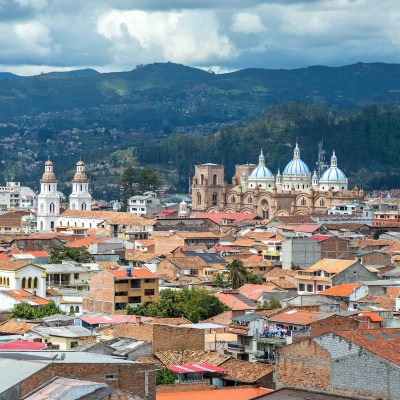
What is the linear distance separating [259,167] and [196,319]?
101 meters

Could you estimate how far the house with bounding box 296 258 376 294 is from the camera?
6748 cm

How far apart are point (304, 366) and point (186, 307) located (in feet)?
66.4

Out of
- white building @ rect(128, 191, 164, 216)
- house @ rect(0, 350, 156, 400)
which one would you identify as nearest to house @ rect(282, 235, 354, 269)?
house @ rect(0, 350, 156, 400)

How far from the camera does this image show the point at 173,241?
9450cm

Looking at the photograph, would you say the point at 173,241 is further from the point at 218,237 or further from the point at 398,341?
the point at 398,341

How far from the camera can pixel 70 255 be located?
80.6 meters

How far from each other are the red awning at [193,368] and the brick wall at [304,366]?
2899mm

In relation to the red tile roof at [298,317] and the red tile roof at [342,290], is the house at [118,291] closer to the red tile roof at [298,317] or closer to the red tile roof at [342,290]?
the red tile roof at [342,290]

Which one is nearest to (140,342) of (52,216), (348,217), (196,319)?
(196,319)

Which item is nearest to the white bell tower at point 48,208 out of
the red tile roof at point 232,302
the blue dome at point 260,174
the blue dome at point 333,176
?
the blue dome at point 260,174

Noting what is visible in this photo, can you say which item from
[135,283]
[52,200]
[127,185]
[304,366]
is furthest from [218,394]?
[127,185]

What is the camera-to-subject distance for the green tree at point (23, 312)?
55.3 metres

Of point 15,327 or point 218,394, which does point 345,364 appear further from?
point 15,327

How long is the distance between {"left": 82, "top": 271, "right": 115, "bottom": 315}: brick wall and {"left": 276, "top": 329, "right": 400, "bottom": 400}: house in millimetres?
23786
